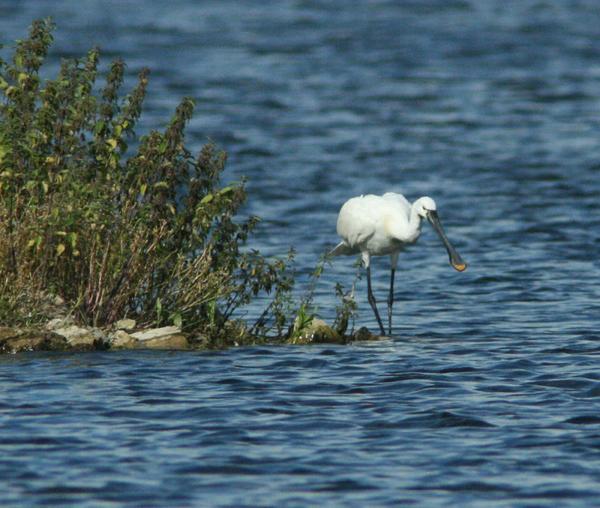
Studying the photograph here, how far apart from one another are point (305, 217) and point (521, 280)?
5.38m

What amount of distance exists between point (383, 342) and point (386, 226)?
68.6 inches

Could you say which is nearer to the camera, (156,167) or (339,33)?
(156,167)

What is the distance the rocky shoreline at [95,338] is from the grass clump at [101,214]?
0.13m

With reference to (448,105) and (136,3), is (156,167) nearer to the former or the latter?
(448,105)

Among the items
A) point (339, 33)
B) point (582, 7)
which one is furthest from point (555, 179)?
point (582, 7)

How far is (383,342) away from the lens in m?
14.8

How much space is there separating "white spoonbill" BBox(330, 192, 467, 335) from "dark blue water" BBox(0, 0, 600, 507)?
690 mm

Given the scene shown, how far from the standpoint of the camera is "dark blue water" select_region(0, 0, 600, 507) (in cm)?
987

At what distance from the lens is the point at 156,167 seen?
45.7 feet

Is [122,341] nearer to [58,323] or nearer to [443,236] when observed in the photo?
[58,323]

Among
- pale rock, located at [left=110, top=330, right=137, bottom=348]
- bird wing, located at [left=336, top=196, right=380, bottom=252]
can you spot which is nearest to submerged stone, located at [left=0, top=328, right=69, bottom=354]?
pale rock, located at [left=110, top=330, right=137, bottom=348]

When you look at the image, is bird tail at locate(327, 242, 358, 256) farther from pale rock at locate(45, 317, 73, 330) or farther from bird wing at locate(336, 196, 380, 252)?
pale rock at locate(45, 317, 73, 330)

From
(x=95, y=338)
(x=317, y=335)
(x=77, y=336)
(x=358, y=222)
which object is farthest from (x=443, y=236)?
(x=77, y=336)

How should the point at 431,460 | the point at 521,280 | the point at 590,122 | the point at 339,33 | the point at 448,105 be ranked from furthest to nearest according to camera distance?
the point at 339,33 → the point at 448,105 → the point at 590,122 → the point at 521,280 → the point at 431,460
